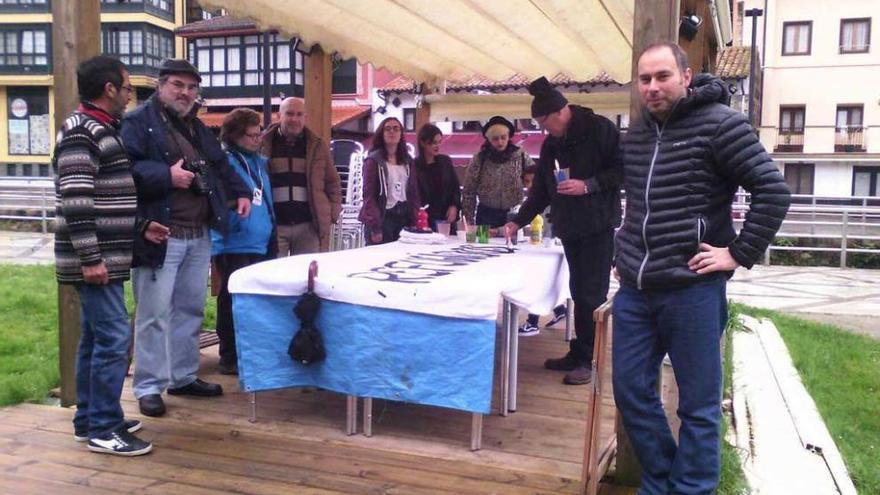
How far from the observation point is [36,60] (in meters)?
42.1

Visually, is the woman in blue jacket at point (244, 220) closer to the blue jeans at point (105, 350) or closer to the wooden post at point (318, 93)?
the blue jeans at point (105, 350)

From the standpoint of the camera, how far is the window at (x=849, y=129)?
3581 centimetres

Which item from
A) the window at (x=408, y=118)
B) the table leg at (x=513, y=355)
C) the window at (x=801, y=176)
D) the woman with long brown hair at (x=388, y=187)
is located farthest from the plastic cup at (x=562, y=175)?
the window at (x=801, y=176)

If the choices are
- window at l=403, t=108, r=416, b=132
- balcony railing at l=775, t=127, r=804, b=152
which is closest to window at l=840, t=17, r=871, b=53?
balcony railing at l=775, t=127, r=804, b=152

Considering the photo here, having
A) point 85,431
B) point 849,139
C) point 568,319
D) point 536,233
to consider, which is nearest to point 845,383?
point 568,319

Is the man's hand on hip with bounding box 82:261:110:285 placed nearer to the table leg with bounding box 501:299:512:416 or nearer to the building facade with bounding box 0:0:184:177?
the table leg with bounding box 501:299:512:416

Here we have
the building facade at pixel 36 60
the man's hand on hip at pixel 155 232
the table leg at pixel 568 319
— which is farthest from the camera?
the building facade at pixel 36 60

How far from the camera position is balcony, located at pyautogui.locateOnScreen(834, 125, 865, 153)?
117 ft

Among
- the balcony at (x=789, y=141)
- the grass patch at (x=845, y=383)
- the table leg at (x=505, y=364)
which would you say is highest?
the balcony at (x=789, y=141)

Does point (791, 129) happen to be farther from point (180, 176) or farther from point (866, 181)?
point (180, 176)

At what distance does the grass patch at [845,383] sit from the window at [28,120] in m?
41.7

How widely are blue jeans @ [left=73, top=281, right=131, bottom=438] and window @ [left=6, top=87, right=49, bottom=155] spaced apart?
43.2 m

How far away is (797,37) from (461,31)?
3561 centimetres

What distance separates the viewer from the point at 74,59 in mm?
4094
